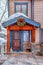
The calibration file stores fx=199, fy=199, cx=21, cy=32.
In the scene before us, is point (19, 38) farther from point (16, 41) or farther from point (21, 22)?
point (21, 22)

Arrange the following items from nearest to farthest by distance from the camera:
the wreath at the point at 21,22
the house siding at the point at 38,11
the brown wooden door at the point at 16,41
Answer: the wreath at the point at 21,22, the house siding at the point at 38,11, the brown wooden door at the point at 16,41

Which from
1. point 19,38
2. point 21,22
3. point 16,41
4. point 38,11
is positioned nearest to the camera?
point 21,22

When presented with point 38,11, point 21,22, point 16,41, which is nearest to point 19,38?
point 16,41

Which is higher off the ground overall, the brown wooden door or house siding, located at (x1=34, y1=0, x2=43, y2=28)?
house siding, located at (x1=34, y1=0, x2=43, y2=28)

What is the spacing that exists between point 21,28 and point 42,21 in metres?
2.13

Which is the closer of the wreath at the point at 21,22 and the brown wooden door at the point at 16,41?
the wreath at the point at 21,22

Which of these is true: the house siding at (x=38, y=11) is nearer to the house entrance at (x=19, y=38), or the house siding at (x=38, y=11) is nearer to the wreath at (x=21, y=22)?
the house entrance at (x=19, y=38)

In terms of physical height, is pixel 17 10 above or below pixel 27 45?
above

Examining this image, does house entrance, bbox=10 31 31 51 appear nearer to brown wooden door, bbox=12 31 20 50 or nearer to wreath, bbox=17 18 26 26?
brown wooden door, bbox=12 31 20 50

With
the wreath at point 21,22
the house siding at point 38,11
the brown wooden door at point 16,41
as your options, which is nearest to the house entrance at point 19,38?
the brown wooden door at point 16,41

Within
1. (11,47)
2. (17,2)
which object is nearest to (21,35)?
(11,47)

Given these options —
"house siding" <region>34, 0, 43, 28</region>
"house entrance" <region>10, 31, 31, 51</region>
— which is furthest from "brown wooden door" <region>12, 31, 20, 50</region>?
"house siding" <region>34, 0, 43, 28</region>

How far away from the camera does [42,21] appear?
1567cm

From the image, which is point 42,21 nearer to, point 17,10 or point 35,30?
point 35,30
